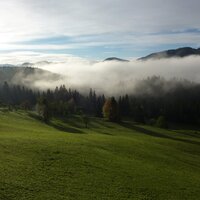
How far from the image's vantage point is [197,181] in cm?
4509

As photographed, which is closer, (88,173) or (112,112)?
(88,173)

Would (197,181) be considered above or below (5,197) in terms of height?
below

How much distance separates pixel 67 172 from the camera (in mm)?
38625

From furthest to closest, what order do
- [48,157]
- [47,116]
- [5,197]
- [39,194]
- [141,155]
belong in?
[47,116] < [141,155] < [48,157] < [39,194] < [5,197]

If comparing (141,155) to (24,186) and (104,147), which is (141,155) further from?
(24,186)

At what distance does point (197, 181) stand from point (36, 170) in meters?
23.2

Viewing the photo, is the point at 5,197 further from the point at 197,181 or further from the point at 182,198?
the point at 197,181

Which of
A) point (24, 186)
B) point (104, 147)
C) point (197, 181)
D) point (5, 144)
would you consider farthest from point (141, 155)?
point (24, 186)

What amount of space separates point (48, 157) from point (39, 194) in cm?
1361

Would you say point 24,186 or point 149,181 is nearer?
point 24,186

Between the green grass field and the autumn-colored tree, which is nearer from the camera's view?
the green grass field

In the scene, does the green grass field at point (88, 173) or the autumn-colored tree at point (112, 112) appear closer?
the green grass field at point (88, 173)

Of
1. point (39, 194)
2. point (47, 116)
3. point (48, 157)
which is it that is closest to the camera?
point (39, 194)

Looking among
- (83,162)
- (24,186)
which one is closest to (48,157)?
(83,162)
